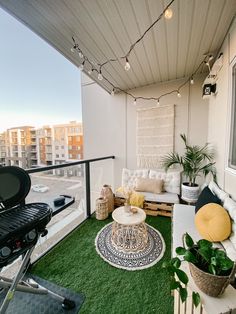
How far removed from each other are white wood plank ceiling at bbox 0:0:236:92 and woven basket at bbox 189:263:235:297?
207 cm

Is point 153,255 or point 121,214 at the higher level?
point 121,214

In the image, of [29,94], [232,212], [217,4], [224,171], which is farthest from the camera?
[29,94]

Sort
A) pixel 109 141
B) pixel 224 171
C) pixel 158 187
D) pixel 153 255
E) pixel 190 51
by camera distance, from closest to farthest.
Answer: pixel 153 255 < pixel 224 171 < pixel 190 51 < pixel 158 187 < pixel 109 141

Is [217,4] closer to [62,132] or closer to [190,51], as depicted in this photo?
[190,51]

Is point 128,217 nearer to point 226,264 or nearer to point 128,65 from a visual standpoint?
point 226,264

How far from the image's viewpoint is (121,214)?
85.0 inches

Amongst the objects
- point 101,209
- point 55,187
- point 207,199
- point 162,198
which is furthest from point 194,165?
point 55,187

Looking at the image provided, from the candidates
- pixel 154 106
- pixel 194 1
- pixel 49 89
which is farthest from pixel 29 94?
pixel 194 1

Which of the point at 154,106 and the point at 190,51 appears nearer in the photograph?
the point at 190,51

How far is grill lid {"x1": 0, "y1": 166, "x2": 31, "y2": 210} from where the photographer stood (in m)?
1.12

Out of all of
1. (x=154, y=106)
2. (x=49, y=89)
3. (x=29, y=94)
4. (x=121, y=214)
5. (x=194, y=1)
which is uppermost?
(x=49, y=89)

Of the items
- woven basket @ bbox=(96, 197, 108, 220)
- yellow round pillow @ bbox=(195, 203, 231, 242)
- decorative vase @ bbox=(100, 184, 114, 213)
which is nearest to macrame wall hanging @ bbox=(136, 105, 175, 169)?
decorative vase @ bbox=(100, 184, 114, 213)

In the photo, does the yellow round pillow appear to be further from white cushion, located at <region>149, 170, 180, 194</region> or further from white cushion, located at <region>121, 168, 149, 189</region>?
white cushion, located at <region>121, 168, 149, 189</region>

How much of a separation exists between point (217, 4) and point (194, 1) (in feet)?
0.84
